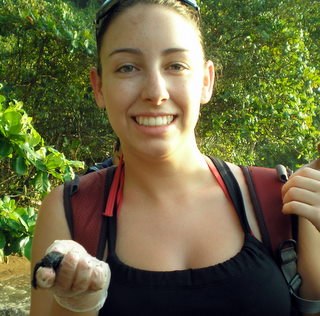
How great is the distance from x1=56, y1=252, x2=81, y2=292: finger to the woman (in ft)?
0.29

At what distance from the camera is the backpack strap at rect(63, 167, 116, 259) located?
4.88ft

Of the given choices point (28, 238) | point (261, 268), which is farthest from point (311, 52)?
point (261, 268)

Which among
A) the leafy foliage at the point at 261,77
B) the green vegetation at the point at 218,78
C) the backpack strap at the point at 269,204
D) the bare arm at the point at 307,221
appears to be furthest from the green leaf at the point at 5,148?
the leafy foliage at the point at 261,77

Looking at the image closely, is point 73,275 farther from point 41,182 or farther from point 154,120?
point 41,182

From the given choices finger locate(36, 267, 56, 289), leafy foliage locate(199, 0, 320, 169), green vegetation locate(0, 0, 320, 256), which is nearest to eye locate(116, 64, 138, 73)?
finger locate(36, 267, 56, 289)

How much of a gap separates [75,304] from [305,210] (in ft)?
2.35

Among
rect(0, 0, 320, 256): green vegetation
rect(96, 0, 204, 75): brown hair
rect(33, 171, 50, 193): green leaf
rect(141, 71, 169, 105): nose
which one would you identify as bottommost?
rect(33, 171, 50, 193): green leaf

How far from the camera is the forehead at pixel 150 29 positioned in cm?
157

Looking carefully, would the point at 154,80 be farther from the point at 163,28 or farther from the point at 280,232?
the point at 280,232

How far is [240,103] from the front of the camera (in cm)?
639

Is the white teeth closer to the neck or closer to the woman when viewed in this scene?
the woman

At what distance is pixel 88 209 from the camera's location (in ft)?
5.15

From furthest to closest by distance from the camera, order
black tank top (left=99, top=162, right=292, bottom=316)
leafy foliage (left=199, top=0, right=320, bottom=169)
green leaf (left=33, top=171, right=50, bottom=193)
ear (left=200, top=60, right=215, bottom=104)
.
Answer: leafy foliage (left=199, top=0, right=320, bottom=169) < green leaf (left=33, top=171, right=50, bottom=193) < ear (left=200, top=60, right=215, bottom=104) < black tank top (left=99, top=162, right=292, bottom=316)

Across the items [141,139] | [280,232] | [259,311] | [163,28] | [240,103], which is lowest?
[259,311]
